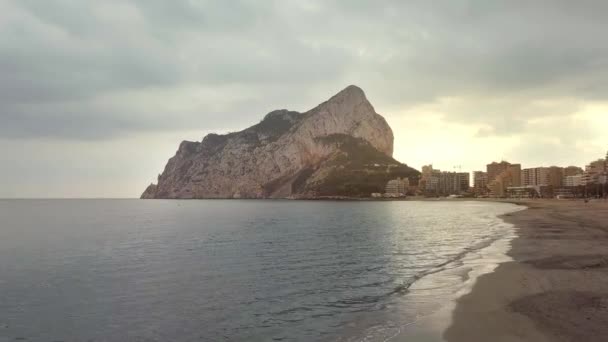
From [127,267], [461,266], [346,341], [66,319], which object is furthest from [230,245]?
[346,341]

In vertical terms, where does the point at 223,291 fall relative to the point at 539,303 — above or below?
below

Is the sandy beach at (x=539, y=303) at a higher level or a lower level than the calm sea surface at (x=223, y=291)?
higher

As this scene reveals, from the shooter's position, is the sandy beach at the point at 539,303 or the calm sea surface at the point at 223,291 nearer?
the sandy beach at the point at 539,303

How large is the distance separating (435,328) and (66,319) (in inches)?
641

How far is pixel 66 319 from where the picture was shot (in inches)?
785

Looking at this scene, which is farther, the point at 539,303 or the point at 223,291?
the point at 223,291

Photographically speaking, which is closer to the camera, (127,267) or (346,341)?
(346,341)

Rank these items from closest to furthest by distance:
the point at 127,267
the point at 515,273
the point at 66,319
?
the point at 66,319
the point at 515,273
the point at 127,267

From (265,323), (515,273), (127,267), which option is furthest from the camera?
(127,267)

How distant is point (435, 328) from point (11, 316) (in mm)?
19234

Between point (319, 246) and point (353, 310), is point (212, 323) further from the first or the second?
point (319, 246)

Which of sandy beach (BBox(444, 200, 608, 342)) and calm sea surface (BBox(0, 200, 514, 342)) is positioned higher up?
sandy beach (BBox(444, 200, 608, 342))

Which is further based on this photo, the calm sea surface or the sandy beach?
the calm sea surface

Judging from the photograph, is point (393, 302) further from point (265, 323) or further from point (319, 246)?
point (319, 246)
